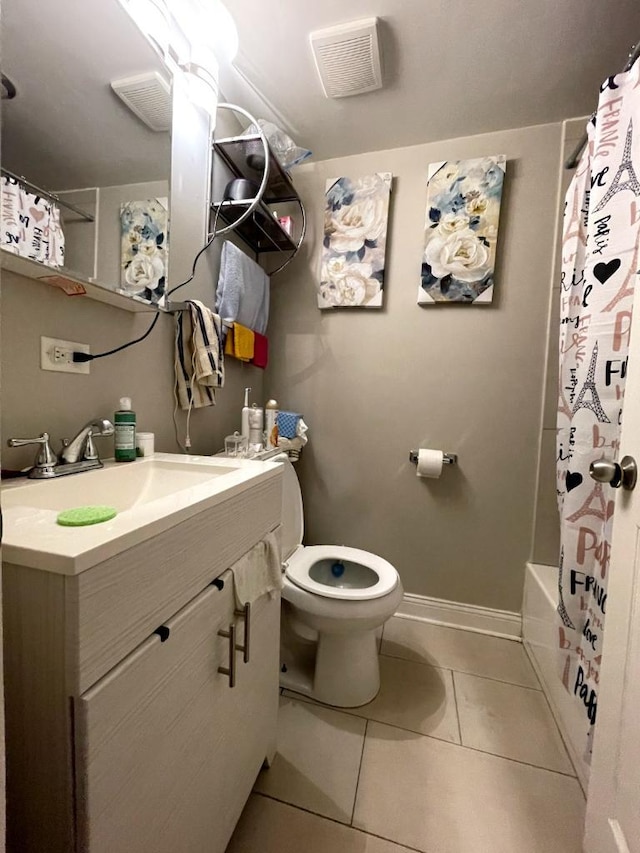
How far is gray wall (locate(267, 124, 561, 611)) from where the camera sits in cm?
154

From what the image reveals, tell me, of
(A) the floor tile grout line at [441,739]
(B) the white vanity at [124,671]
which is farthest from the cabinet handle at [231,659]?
(A) the floor tile grout line at [441,739]

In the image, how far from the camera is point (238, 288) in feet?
4.57

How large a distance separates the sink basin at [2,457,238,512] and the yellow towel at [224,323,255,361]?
574 millimetres

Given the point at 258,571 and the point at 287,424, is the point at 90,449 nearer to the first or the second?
the point at 258,571

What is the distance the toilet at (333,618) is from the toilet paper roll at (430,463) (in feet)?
1.50

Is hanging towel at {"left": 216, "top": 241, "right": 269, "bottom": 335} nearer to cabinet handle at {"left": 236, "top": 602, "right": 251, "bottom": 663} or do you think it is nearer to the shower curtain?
cabinet handle at {"left": 236, "top": 602, "right": 251, "bottom": 663}

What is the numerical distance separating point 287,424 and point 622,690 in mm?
1290

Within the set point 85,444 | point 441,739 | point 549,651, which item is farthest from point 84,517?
point 549,651

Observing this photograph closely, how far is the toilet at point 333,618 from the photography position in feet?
3.83

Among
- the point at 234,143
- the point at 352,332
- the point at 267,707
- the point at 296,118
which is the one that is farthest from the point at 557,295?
the point at 267,707

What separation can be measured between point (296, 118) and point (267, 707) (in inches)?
82.3

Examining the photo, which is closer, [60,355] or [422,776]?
[60,355]

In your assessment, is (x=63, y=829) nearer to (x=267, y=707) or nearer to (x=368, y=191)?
(x=267, y=707)

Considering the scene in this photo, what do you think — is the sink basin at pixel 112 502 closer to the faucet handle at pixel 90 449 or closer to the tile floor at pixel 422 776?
the faucet handle at pixel 90 449
